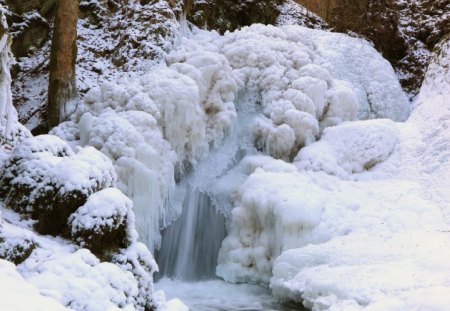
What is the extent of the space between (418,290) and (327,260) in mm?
1597

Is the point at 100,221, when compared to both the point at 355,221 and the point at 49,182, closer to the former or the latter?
the point at 49,182

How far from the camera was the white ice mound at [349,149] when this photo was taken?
29.5ft

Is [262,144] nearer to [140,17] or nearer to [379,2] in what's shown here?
→ [140,17]

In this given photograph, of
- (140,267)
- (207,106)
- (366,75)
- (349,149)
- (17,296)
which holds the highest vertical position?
(17,296)

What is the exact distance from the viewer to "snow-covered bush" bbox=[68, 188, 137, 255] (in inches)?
195

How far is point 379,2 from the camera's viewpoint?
14648 millimetres

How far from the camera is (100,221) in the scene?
5000mm

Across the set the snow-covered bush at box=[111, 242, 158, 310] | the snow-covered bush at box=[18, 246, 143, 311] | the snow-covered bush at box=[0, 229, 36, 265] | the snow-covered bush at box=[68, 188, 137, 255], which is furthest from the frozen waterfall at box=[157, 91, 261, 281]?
the snow-covered bush at box=[0, 229, 36, 265]

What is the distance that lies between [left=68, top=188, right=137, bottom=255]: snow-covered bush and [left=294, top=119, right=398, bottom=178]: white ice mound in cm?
448

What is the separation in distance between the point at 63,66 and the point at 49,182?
403 cm

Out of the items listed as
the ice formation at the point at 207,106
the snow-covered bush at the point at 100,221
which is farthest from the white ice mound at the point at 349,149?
the snow-covered bush at the point at 100,221

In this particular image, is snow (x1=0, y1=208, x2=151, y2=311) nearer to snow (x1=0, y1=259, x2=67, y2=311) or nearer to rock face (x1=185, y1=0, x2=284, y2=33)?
snow (x1=0, y1=259, x2=67, y2=311)

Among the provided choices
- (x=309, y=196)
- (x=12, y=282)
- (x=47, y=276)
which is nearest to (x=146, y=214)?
(x=309, y=196)

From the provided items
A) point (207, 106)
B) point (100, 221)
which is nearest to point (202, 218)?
point (207, 106)
